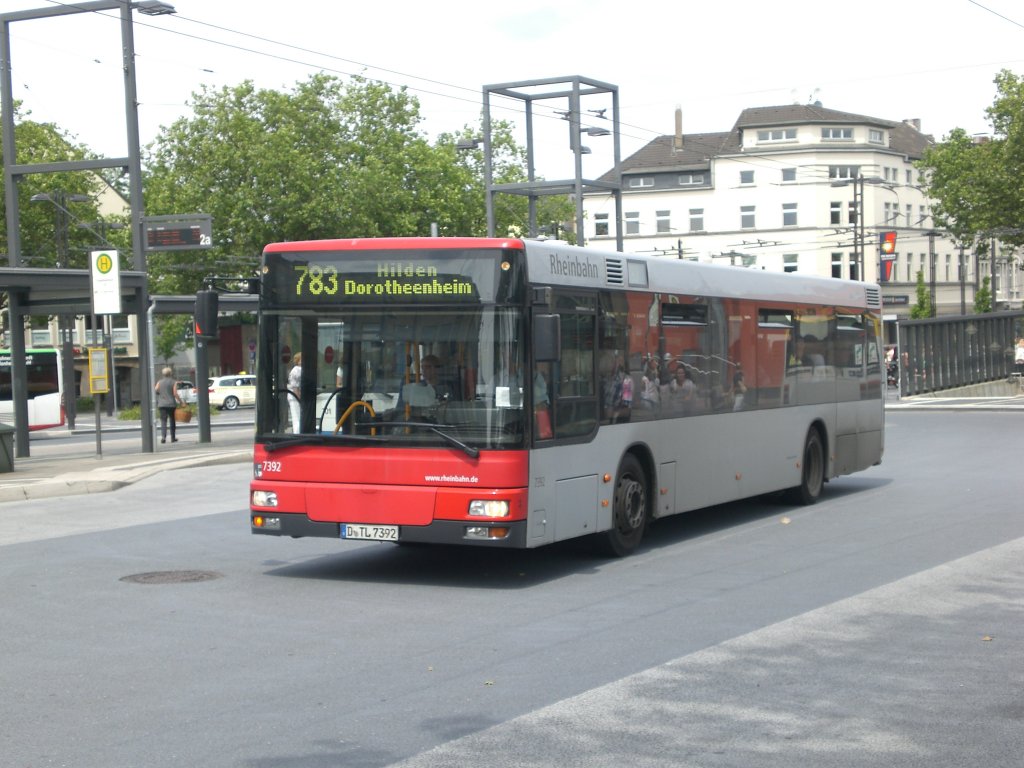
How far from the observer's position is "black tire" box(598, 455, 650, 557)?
12250 millimetres

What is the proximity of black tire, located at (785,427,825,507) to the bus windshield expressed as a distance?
6.85 metres

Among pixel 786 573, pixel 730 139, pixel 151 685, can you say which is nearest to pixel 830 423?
pixel 786 573

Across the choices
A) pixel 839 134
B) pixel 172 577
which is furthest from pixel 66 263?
pixel 839 134

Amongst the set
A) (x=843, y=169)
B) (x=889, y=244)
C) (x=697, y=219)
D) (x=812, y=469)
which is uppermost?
(x=843, y=169)

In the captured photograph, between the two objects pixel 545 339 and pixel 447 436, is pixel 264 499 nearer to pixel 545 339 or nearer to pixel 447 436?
pixel 447 436

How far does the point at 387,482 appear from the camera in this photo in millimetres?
10852

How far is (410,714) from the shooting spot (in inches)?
A: 262

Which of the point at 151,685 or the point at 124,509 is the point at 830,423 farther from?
the point at 151,685

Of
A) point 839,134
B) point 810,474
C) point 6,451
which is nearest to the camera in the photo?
point 810,474

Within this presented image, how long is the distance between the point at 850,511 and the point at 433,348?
7.05 meters

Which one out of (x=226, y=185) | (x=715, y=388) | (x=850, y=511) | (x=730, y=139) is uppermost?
(x=730, y=139)

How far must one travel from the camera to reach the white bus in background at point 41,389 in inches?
1930

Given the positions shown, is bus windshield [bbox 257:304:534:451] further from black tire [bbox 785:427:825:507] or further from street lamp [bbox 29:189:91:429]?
street lamp [bbox 29:189:91:429]

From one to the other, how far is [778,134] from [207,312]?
8766 cm
